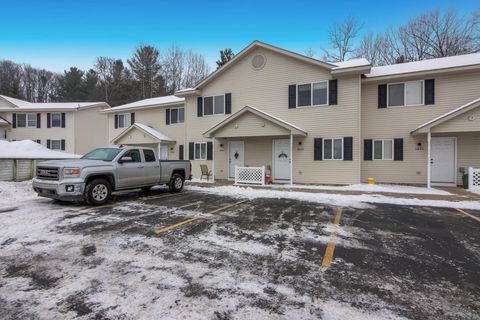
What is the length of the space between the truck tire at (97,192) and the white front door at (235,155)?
345 inches

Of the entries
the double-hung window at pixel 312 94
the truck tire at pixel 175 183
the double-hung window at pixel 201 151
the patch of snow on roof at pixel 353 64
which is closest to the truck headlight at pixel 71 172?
the truck tire at pixel 175 183

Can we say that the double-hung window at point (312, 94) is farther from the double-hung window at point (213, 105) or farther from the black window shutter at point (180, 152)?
the black window shutter at point (180, 152)

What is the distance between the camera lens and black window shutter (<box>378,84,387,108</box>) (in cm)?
1344

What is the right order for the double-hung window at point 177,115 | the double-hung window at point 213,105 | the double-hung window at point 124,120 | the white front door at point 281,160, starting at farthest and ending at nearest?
the double-hung window at point 124,120, the double-hung window at point 177,115, the double-hung window at point 213,105, the white front door at point 281,160

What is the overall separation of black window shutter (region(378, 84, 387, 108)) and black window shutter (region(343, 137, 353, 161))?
8.76 ft

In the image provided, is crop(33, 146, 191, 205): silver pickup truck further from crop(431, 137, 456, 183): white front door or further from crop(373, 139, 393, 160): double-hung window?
crop(431, 137, 456, 183): white front door

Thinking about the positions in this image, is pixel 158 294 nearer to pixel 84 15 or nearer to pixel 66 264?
→ pixel 66 264

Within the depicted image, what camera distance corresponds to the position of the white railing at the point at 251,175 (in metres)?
A: 13.6

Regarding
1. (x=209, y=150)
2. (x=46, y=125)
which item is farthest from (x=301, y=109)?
(x=46, y=125)

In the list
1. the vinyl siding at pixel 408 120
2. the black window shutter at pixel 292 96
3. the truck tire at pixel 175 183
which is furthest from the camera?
the black window shutter at pixel 292 96

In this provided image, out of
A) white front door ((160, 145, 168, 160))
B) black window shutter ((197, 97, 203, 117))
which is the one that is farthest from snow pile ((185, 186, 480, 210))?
white front door ((160, 145, 168, 160))

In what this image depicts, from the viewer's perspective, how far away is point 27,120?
86.2ft

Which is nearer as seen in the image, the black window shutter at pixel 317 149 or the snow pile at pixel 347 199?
the snow pile at pixel 347 199

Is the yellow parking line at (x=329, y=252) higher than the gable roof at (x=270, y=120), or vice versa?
the gable roof at (x=270, y=120)
